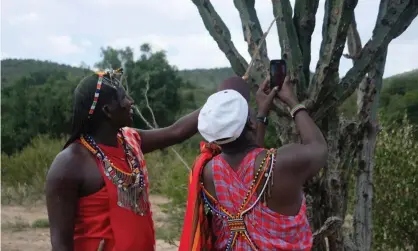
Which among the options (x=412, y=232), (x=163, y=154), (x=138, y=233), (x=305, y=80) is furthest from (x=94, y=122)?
(x=163, y=154)

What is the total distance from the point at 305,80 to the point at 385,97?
842 inches

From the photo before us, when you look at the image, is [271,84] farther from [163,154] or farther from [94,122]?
[163,154]

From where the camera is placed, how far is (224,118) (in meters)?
2.55

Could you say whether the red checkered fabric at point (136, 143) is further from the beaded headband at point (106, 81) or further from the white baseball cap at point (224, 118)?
the white baseball cap at point (224, 118)

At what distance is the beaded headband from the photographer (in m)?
2.89

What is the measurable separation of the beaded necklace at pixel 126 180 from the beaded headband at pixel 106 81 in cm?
16

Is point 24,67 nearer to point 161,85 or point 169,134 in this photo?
point 161,85

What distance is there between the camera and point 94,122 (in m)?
2.96

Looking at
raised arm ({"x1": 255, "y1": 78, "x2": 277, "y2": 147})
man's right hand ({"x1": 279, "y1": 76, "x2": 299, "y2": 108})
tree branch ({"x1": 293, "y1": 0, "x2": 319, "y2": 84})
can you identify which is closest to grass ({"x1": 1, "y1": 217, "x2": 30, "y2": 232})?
tree branch ({"x1": 293, "y1": 0, "x2": 319, "y2": 84})

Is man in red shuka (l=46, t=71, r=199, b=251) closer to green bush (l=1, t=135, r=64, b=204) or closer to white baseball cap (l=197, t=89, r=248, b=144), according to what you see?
white baseball cap (l=197, t=89, r=248, b=144)

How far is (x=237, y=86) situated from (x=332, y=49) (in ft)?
1.89

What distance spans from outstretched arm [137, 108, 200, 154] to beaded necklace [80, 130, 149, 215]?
0.36 metres

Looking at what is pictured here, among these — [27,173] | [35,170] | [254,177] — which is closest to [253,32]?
[254,177]

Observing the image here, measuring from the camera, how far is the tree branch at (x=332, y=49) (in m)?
3.16
